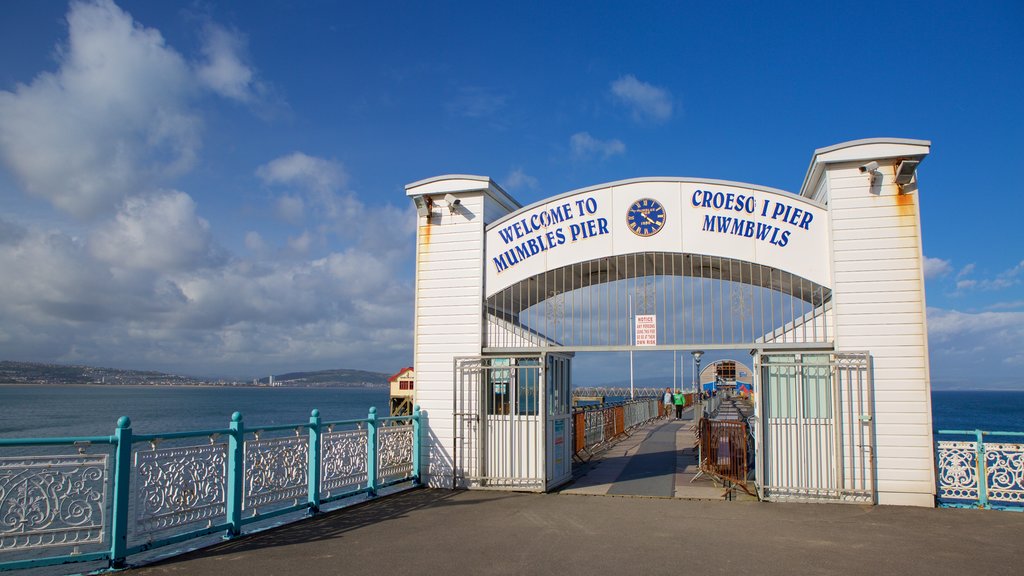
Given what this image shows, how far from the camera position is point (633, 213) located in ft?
37.2

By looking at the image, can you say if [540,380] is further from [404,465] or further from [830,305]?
[830,305]

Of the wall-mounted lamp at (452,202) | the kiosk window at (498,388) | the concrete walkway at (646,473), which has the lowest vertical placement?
the concrete walkway at (646,473)

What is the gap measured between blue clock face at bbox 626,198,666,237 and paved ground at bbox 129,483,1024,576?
4.31 meters

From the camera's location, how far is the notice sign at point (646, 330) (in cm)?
1102

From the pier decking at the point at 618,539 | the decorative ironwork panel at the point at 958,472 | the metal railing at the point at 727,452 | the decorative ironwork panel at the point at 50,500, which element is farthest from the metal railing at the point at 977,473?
the decorative ironwork panel at the point at 50,500

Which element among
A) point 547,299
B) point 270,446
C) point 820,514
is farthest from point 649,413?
point 270,446

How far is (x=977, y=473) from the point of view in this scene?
32.0ft

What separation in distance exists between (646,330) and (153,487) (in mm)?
7285

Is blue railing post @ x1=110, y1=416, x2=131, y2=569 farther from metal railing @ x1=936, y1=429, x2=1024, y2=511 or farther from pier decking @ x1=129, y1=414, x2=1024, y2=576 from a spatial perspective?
metal railing @ x1=936, y1=429, x2=1024, y2=511

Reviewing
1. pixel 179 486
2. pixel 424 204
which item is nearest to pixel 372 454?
pixel 179 486

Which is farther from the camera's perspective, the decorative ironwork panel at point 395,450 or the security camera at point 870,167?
the decorative ironwork panel at point 395,450

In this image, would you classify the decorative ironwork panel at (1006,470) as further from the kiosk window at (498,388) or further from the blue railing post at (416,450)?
the blue railing post at (416,450)

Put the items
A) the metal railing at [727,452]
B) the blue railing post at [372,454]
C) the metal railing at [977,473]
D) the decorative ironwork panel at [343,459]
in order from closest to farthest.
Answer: the decorative ironwork panel at [343,459] → the metal railing at [977,473] → the blue railing post at [372,454] → the metal railing at [727,452]

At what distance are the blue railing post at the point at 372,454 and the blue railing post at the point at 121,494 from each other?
13.3 feet
